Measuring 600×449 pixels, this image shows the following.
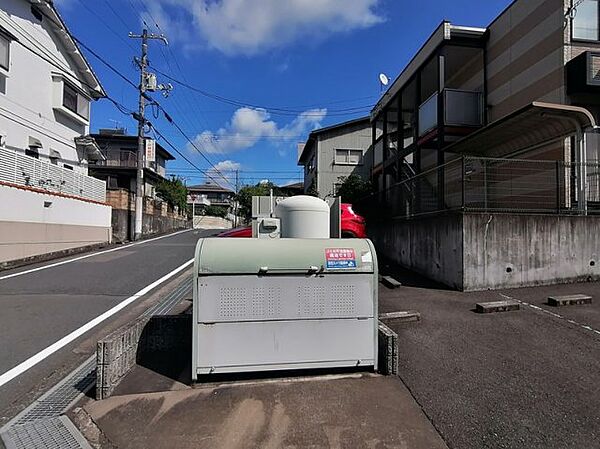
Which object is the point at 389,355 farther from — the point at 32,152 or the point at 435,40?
the point at 32,152

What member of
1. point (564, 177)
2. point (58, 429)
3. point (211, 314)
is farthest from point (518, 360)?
point (564, 177)

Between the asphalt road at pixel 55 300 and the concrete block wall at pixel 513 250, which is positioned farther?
the concrete block wall at pixel 513 250

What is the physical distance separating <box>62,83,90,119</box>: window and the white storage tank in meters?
18.1

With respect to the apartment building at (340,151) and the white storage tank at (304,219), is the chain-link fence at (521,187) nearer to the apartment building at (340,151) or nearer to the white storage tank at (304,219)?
the white storage tank at (304,219)

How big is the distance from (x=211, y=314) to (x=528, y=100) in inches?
410

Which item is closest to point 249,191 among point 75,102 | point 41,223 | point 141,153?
point 141,153

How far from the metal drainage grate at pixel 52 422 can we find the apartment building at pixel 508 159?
618 cm

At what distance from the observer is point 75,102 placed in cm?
1927

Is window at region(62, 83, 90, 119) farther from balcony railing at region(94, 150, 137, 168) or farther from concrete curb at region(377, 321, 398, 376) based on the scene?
concrete curb at region(377, 321, 398, 376)

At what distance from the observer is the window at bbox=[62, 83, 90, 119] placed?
1833 cm

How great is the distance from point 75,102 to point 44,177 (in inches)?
323

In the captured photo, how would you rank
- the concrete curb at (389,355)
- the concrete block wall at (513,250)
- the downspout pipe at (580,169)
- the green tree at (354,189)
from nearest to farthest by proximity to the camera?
the concrete curb at (389,355) < the concrete block wall at (513,250) < the downspout pipe at (580,169) < the green tree at (354,189)

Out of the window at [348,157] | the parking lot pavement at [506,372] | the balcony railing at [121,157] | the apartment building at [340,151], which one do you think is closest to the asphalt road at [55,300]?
the parking lot pavement at [506,372]

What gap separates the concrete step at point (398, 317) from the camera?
516 cm
